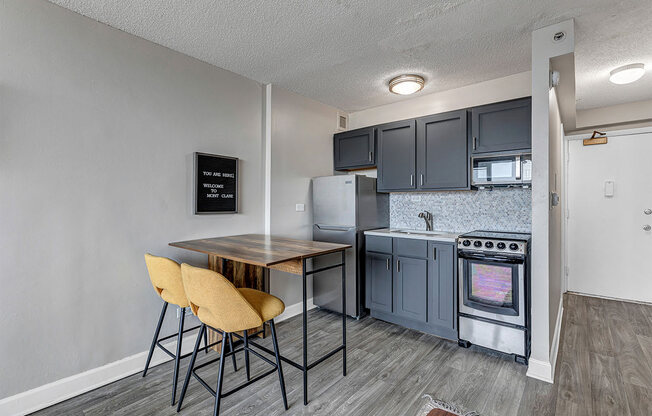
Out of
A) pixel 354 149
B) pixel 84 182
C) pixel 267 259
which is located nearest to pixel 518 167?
pixel 354 149

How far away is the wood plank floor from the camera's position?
185 centimetres

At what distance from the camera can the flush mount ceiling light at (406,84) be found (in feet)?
9.67

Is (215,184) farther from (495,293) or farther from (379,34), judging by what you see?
(495,293)

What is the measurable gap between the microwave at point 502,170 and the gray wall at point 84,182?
2.51 m

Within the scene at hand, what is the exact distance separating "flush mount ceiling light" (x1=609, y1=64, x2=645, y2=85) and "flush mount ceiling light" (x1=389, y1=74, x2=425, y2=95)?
5.50 ft

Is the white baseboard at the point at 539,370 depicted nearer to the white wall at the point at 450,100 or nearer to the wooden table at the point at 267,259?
the wooden table at the point at 267,259

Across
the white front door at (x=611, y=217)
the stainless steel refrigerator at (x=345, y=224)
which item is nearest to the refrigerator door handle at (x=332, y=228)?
the stainless steel refrigerator at (x=345, y=224)

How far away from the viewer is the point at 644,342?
8.86 ft

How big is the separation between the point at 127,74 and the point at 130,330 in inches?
73.5

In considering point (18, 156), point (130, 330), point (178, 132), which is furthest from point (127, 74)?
point (130, 330)

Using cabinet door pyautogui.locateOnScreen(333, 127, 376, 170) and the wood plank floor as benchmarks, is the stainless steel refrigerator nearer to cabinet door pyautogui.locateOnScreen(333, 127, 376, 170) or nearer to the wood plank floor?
cabinet door pyautogui.locateOnScreen(333, 127, 376, 170)

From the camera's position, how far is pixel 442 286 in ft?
9.02

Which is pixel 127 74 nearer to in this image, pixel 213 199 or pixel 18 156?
pixel 18 156

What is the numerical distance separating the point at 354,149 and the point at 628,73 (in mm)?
2570
